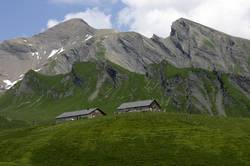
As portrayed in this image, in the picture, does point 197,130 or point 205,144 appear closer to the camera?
point 205,144

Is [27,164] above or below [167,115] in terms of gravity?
below

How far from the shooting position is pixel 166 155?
13288cm

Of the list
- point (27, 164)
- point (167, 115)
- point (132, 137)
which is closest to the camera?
point (27, 164)

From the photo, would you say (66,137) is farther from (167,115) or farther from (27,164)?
(167,115)

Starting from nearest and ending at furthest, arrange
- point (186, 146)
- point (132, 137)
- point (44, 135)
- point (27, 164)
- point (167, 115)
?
point (27, 164)
point (186, 146)
point (132, 137)
point (44, 135)
point (167, 115)

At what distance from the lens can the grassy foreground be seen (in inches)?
5128

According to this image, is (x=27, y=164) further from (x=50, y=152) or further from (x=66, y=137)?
(x=66, y=137)

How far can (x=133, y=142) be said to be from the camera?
479ft

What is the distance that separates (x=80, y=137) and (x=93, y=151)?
57.8 feet

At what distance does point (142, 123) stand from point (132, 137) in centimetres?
1833

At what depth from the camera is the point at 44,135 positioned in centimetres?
16612

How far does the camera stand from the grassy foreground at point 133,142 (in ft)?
427

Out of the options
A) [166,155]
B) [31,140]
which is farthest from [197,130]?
[31,140]

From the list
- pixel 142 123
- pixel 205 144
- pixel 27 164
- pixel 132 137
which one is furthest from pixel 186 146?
pixel 27 164
